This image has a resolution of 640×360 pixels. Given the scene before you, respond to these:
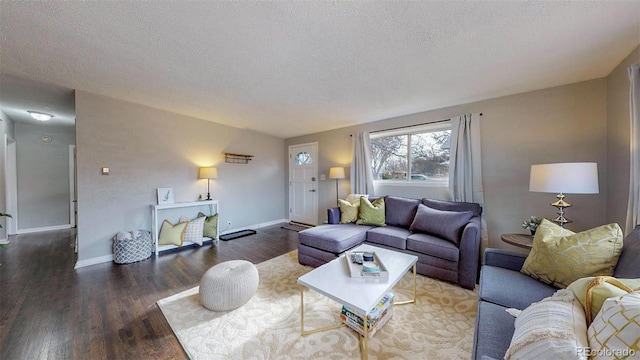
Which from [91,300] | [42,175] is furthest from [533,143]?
[42,175]

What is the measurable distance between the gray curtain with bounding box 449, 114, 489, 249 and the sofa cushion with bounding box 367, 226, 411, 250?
3.49 ft

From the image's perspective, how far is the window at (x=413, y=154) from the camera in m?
3.43

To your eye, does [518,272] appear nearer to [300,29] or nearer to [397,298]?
[397,298]

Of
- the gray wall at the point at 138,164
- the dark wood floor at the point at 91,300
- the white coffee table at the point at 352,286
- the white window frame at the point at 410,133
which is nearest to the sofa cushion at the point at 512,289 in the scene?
the white coffee table at the point at 352,286

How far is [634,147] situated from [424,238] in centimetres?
182

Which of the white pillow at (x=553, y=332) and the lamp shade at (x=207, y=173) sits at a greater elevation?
the lamp shade at (x=207, y=173)

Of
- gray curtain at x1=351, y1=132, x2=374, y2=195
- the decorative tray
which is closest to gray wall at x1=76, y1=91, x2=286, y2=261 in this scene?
gray curtain at x1=351, y1=132, x2=374, y2=195

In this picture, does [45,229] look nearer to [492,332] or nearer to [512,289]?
[492,332]

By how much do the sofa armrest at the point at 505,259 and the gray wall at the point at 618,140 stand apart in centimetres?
135

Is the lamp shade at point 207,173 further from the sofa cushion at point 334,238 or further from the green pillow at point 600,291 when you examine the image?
the green pillow at point 600,291

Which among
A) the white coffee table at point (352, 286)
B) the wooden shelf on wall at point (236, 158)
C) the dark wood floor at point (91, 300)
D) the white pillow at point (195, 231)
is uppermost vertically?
the wooden shelf on wall at point (236, 158)

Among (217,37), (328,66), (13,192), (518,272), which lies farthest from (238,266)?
(13,192)

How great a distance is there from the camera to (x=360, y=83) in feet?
8.27

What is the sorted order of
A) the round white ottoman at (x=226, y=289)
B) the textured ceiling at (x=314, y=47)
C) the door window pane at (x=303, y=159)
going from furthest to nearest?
1. the door window pane at (x=303, y=159)
2. the round white ottoman at (x=226, y=289)
3. the textured ceiling at (x=314, y=47)
